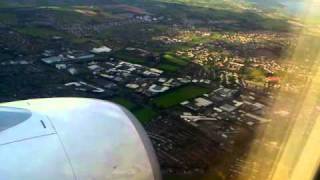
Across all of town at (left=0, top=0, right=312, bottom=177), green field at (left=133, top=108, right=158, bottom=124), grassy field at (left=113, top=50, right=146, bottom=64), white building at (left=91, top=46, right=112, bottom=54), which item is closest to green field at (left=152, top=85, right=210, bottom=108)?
town at (left=0, top=0, right=312, bottom=177)

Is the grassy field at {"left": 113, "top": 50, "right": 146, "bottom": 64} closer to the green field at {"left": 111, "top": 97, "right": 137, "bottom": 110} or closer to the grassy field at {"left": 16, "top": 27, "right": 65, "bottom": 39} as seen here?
the grassy field at {"left": 16, "top": 27, "right": 65, "bottom": 39}

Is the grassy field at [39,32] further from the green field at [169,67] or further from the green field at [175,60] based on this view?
the green field at [169,67]

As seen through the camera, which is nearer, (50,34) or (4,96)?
(4,96)

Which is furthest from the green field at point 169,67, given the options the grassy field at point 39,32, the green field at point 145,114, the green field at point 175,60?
the grassy field at point 39,32

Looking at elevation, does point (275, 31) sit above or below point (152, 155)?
below

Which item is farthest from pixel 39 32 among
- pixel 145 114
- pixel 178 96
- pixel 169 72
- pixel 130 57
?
pixel 145 114

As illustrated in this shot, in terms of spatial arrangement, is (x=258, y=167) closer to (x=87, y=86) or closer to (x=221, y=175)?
(x=221, y=175)

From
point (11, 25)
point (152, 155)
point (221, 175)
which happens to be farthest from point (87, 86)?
point (152, 155)
